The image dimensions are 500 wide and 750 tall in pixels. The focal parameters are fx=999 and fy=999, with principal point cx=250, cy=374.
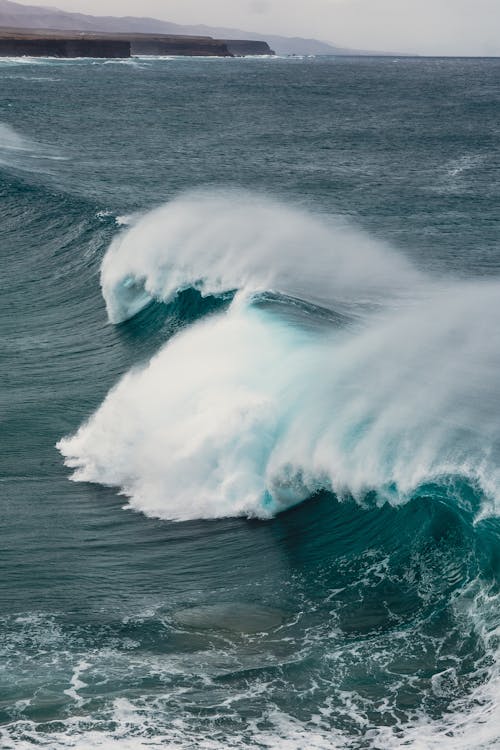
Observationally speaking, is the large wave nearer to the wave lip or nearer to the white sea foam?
the white sea foam

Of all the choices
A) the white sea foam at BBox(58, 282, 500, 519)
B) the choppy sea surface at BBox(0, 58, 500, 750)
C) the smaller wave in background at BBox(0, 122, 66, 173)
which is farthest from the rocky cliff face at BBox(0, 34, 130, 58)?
the white sea foam at BBox(58, 282, 500, 519)

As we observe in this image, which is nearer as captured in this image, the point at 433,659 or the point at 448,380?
the point at 433,659

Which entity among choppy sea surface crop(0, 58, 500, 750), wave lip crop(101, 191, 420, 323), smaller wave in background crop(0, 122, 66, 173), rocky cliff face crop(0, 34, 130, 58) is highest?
rocky cliff face crop(0, 34, 130, 58)

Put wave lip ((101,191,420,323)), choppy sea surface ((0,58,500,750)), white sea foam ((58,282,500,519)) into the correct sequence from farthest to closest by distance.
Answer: wave lip ((101,191,420,323))
white sea foam ((58,282,500,519))
choppy sea surface ((0,58,500,750))

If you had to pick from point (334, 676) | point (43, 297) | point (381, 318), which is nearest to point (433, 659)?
point (334, 676)

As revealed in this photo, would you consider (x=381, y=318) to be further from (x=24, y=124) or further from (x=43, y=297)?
(x=24, y=124)

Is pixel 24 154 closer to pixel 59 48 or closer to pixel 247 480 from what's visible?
pixel 247 480

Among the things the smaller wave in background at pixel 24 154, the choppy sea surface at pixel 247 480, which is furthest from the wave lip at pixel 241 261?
the smaller wave in background at pixel 24 154
